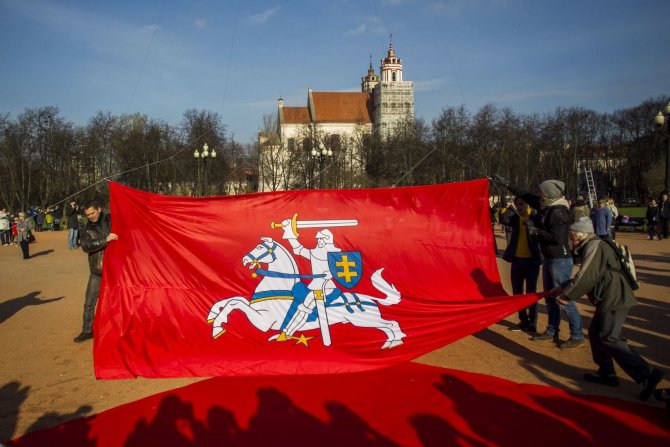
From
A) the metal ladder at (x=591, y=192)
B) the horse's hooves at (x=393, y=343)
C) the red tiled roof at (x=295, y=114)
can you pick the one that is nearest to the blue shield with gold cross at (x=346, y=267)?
the horse's hooves at (x=393, y=343)

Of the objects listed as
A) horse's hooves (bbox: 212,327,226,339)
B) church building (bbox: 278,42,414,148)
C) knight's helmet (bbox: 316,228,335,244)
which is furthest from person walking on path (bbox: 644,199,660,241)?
church building (bbox: 278,42,414,148)

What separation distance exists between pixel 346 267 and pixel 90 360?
3.60 metres

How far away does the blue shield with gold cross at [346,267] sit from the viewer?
5984 mm

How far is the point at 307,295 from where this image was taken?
592cm

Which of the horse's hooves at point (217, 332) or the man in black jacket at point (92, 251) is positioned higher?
the man in black jacket at point (92, 251)

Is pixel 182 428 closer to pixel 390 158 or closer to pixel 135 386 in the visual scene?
pixel 135 386

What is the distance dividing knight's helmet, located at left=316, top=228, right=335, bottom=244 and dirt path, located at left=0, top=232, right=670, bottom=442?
6.15 feet

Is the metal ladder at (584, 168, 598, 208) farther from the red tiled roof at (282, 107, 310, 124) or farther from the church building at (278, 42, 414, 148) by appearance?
the red tiled roof at (282, 107, 310, 124)

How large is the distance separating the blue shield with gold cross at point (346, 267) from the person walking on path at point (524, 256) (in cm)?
A: 269

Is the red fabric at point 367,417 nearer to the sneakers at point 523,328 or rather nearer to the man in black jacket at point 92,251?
the sneakers at point 523,328

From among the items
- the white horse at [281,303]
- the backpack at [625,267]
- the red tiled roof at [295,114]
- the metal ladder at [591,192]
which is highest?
the red tiled roof at [295,114]

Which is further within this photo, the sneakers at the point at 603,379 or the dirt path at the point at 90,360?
the sneakers at the point at 603,379

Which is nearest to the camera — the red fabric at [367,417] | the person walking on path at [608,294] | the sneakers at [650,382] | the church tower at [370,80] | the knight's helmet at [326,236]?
the red fabric at [367,417]

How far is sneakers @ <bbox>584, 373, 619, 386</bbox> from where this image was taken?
16.8 feet
